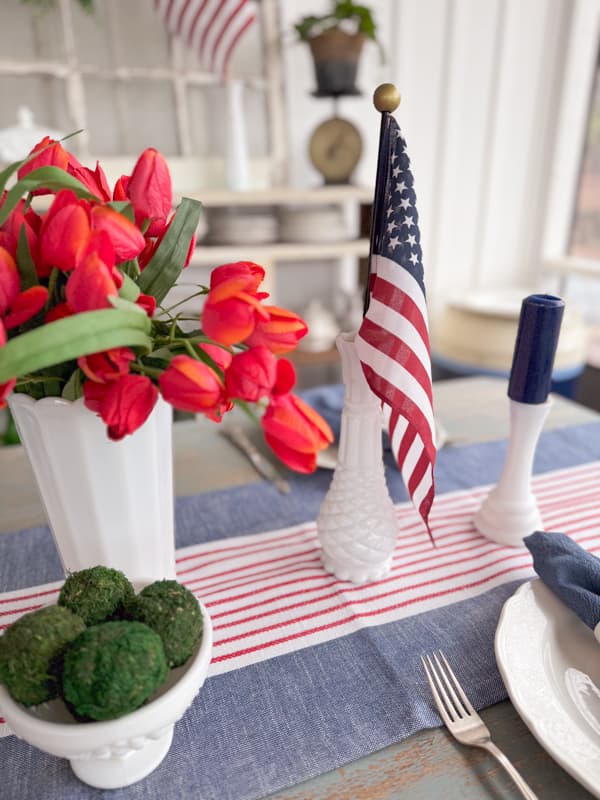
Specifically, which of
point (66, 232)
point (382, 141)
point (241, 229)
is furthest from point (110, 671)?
point (241, 229)

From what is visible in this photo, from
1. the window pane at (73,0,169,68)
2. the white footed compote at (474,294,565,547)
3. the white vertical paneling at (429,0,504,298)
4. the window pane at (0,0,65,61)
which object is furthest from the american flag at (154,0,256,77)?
the white footed compote at (474,294,565,547)

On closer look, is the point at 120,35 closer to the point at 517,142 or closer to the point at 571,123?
the point at 517,142

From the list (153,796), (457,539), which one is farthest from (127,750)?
(457,539)

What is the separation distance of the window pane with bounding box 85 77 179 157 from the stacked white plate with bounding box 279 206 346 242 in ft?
1.49

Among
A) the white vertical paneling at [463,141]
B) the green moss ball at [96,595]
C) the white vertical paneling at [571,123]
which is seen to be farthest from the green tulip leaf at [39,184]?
the white vertical paneling at [571,123]

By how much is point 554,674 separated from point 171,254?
0.46 m

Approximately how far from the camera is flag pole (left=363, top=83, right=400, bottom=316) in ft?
1.68

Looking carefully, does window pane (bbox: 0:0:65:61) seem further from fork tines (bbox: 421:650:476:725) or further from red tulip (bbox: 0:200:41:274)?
fork tines (bbox: 421:650:476:725)

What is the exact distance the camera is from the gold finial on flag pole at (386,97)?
511 mm

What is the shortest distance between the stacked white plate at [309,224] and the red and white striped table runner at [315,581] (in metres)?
1.33

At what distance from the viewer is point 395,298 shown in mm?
549

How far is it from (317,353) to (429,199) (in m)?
0.84

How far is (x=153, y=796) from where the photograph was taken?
1.36 ft

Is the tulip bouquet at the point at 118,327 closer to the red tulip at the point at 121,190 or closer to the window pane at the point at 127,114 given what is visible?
the red tulip at the point at 121,190
